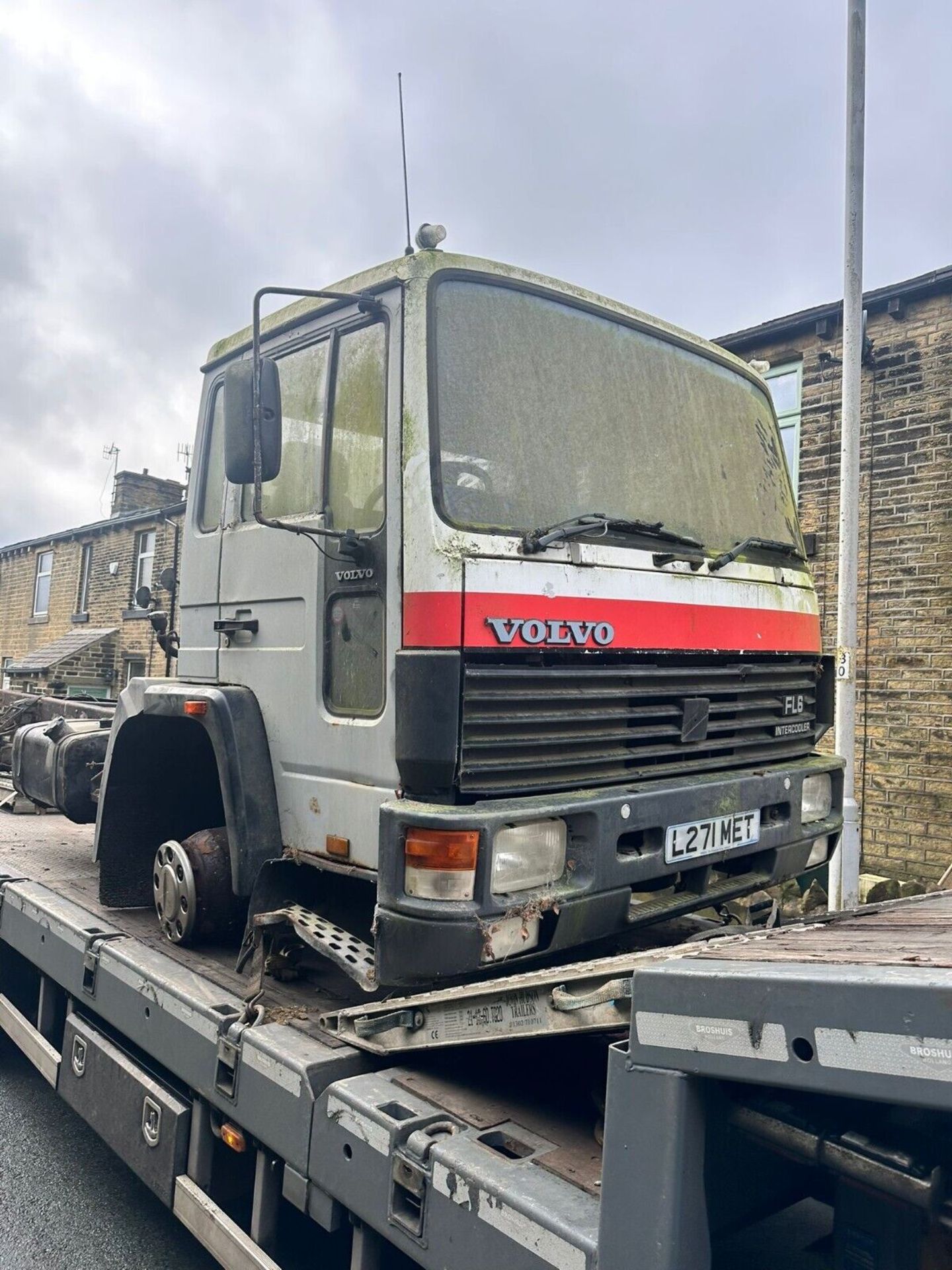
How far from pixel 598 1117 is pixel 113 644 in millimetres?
17117

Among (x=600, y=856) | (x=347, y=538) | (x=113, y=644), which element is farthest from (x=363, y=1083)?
(x=113, y=644)

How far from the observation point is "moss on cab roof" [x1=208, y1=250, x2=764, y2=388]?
275 centimetres

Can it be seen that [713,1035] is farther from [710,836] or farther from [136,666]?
[136,666]

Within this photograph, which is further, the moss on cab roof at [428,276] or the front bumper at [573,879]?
the moss on cab roof at [428,276]

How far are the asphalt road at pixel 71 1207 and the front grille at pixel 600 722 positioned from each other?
2003 millimetres

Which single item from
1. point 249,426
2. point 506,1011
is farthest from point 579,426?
point 506,1011

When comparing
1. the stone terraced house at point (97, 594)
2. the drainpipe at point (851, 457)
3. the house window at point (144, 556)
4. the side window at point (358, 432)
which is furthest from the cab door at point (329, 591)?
the house window at point (144, 556)

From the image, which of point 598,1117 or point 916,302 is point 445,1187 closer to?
point 598,1117

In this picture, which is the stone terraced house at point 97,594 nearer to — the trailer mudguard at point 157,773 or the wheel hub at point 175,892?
the trailer mudguard at point 157,773

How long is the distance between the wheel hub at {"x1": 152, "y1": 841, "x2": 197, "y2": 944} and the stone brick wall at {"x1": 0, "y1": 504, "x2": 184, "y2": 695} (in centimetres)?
1219

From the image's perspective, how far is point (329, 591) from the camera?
2885mm

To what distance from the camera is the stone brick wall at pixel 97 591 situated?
16938 millimetres

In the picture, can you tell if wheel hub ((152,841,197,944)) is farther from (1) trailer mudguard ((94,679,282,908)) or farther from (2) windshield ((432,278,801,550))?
(2) windshield ((432,278,801,550))

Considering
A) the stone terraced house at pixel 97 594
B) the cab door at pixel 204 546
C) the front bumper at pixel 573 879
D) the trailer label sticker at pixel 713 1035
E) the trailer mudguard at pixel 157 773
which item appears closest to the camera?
the trailer label sticker at pixel 713 1035
